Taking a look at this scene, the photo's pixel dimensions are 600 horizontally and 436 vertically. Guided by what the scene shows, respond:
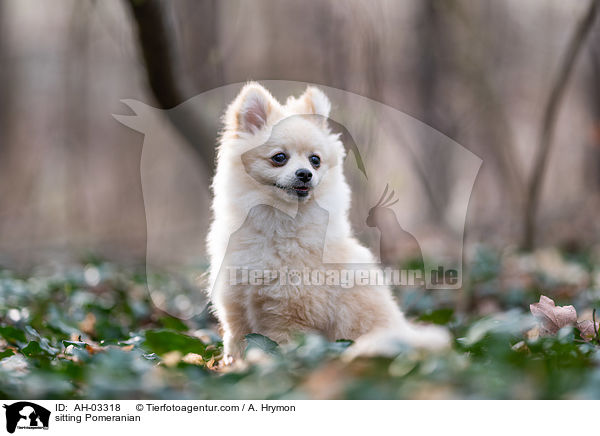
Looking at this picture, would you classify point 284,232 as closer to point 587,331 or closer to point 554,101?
point 587,331

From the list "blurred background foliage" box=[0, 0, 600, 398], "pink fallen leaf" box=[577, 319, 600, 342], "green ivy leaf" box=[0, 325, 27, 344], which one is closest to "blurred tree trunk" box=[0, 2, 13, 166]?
"blurred background foliage" box=[0, 0, 600, 398]

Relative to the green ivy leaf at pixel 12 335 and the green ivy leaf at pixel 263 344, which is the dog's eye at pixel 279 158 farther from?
the green ivy leaf at pixel 12 335

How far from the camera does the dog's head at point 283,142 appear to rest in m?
3.45

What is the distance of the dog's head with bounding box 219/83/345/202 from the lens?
11.3ft

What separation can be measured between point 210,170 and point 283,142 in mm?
2910

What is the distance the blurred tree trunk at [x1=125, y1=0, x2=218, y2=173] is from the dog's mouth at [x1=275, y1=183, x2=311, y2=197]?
8.09 feet

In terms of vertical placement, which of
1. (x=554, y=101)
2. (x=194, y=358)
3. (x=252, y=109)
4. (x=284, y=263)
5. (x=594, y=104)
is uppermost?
(x=594, y=104)

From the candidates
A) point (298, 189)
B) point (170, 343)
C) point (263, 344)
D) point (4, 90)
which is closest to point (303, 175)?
point (298, 189)

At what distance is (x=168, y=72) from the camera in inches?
217

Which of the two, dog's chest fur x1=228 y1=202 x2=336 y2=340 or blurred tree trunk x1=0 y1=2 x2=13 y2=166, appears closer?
dog's chest fur x1=228 y1=202 x2=336 y2=340

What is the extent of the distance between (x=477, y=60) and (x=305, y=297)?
5.32m

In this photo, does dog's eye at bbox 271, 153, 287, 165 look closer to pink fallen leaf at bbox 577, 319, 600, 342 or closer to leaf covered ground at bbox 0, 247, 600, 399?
leaf covered ground at bbox 0, 247, 600, 399

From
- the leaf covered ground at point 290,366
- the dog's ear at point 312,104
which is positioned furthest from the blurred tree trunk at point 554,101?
the dog's ear at point 312,104
